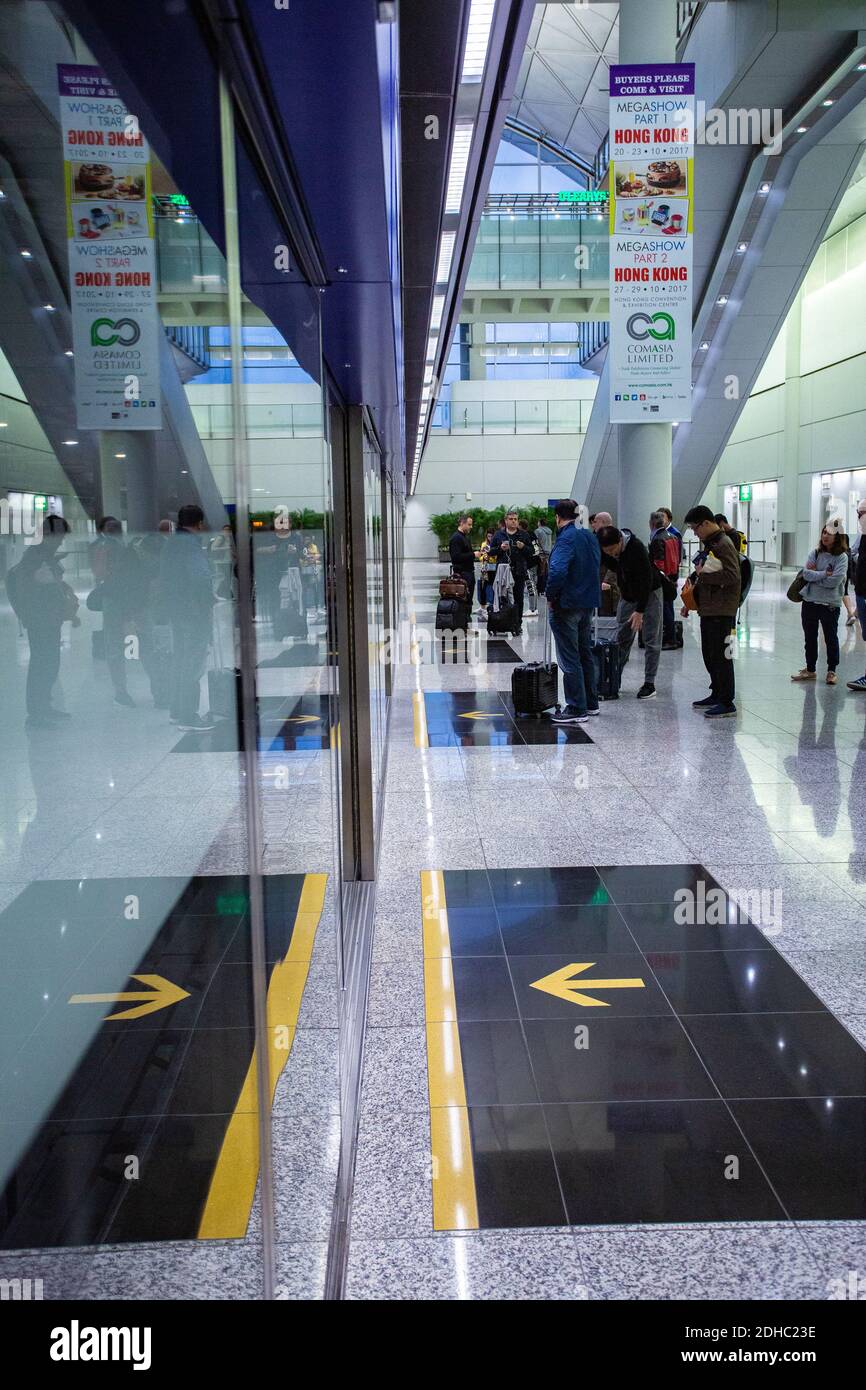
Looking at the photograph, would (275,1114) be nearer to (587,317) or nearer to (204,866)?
(204,866)

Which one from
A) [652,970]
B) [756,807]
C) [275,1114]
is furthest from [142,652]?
[756,807]

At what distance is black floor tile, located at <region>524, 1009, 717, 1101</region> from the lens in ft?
12.5

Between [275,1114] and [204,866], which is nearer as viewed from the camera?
[204,866]

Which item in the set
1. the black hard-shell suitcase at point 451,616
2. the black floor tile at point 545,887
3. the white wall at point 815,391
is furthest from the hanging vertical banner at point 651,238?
Result: the white wall at point 815,391

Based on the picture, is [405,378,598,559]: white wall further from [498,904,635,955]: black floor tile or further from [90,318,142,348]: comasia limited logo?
[90,318,142,348]: comasia limited logo

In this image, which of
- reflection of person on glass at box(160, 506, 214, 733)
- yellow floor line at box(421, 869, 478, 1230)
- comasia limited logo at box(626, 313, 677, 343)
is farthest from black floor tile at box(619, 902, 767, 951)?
comasia limited logo at box(626, 313, 677, 343)

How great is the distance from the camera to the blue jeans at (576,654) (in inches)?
416

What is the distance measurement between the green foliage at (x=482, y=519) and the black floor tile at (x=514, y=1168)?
34.2m

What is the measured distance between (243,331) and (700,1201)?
262cm

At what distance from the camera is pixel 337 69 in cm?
175

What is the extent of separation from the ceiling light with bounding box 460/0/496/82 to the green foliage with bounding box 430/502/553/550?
115 ft

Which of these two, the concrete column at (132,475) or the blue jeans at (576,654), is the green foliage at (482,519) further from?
the concrete column at (132,475)
